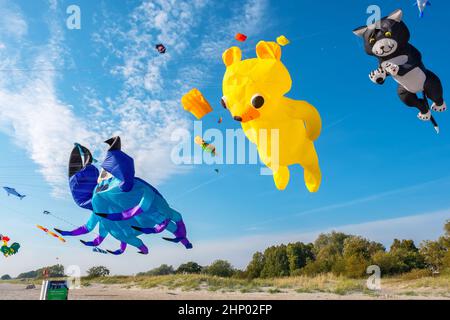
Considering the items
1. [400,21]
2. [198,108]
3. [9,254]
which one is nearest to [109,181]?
[198,108]

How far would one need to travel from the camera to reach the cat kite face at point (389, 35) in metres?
7.86

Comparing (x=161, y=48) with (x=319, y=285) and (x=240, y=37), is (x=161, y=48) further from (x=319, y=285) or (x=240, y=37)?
(x=319, y=285)

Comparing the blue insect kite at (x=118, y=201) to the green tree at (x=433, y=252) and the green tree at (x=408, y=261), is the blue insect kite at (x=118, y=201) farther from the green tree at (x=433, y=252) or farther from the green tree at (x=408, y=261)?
the green tree at (x=433, y=252)

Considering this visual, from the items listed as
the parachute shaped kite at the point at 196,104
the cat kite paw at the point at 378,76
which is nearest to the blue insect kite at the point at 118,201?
the parachute shaped kite at the point at 196,104

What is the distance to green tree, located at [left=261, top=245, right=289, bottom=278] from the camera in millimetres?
27914

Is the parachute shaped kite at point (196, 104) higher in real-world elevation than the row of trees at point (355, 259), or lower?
higher

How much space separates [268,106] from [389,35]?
2804 millimetres

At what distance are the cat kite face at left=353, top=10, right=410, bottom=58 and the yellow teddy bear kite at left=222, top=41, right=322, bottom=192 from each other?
70.8 inches

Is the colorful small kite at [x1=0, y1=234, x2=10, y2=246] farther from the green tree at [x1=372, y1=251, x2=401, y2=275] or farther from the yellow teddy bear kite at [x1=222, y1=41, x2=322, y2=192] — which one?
the green tree at [x1=372, y1=251, x2=401, y2=275]

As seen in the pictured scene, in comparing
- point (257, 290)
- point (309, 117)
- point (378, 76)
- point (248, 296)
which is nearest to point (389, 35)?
point (378, 76)

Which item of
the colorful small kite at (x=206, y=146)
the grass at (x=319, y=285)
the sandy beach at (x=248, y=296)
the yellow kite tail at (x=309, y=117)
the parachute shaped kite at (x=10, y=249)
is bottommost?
the sandy beach at (x=248, y=296)

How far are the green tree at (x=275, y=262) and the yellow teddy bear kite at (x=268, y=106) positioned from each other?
68.4 ft

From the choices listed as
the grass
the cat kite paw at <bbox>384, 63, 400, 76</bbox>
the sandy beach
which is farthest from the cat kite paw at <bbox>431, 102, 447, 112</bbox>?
the grass
